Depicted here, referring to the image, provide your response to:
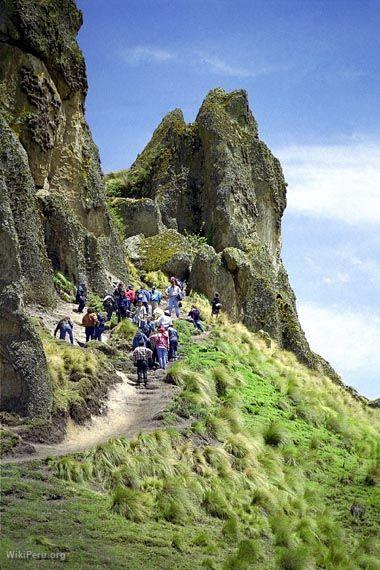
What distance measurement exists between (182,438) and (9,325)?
5.78 metres

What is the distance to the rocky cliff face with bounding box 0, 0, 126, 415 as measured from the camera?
122ft

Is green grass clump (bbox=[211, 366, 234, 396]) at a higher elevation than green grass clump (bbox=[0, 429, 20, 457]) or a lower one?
higher

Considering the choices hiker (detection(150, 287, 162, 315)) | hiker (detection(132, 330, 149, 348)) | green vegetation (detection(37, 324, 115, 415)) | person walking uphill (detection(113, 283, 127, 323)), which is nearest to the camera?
green vegetation (detection(37, 324, 115, 415))

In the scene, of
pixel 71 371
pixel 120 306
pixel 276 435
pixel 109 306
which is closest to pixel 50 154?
pixel 109 306

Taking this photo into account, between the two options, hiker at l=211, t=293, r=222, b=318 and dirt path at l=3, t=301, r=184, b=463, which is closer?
dirt path at l=3, t=301, r=184, b=463

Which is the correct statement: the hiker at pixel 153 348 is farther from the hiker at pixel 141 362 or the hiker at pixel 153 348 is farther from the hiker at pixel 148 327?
the hiker at pixel 141 362

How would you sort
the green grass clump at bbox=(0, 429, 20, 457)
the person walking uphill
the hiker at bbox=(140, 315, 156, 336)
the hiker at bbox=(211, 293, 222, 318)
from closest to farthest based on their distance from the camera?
the green grass clump at bbox=(0, 429, 20, 457), the hiker at bbox=(140, 315, 156, 336), the person walking uphill, the hiker at bbox=(211, 293, 222, 318)

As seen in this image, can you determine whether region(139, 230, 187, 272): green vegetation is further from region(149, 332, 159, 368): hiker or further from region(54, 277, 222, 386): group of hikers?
region(149, 332, 159, 368): hiker

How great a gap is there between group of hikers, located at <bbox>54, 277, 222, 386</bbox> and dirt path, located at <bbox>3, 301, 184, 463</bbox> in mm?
758

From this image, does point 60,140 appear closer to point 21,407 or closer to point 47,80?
point 47,80

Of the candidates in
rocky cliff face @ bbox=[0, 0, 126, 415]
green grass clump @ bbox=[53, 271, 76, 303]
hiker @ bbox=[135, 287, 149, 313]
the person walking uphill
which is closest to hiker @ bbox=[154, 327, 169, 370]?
the person walking uphill

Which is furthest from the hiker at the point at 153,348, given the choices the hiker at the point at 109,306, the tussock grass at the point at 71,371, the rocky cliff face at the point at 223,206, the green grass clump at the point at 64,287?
the rocky cliff face at the point at 223,206

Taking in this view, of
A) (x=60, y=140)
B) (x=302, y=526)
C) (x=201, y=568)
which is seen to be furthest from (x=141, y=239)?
(x=201, y=568)

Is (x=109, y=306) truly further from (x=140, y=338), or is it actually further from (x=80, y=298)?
(x=140, y=338)
